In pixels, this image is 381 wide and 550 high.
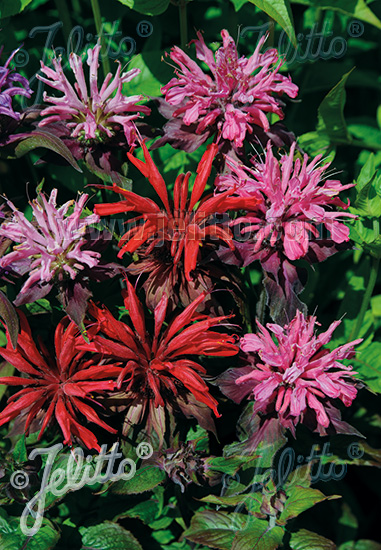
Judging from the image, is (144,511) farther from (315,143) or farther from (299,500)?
(315,143)

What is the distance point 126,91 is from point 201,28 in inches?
10.8

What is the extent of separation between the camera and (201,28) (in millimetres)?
1031

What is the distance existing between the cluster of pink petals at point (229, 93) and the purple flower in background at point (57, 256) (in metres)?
0.18

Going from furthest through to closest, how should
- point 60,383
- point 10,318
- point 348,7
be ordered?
point 348,7 → point 60,383 → point 10,318

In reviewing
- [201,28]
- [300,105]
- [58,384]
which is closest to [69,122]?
[58,384]

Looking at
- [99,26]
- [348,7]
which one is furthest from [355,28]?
[99,26]

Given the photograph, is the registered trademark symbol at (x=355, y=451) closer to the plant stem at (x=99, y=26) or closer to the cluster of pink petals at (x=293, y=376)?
the cluster of pink petals at (x=293, y=376)

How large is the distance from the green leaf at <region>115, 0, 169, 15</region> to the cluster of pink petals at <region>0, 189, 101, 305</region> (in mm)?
278

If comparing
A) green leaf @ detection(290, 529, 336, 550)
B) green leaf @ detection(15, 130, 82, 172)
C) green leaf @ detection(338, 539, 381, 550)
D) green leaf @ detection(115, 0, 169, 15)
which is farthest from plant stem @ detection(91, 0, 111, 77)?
green leaf @ detection(338, 539, 381, 550)

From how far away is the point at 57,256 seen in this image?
0.65m

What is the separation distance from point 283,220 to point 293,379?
185 mm

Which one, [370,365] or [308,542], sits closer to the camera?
[308,542]

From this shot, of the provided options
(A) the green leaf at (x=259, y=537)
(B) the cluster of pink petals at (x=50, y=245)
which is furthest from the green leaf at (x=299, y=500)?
(B) the cluster of pink petals at (x=50, y=245)

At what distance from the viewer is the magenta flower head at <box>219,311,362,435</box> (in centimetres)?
68
